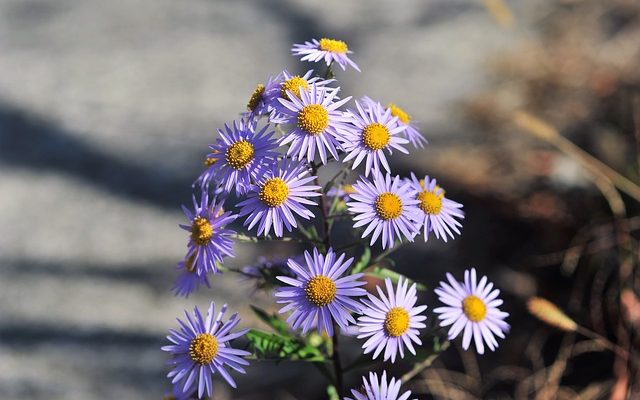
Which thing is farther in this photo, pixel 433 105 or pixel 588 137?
pixel 433 105

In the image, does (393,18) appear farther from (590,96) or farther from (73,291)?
(73,291)

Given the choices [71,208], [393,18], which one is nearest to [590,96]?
[393,18]

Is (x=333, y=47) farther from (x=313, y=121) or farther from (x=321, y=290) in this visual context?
(x=321, y=290)

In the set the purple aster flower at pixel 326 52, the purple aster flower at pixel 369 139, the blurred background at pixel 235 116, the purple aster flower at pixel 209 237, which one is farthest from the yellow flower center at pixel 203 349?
the blurred background at pixel 235 116

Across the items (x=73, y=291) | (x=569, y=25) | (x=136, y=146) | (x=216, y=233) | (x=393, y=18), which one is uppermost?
(x=393, y=18)

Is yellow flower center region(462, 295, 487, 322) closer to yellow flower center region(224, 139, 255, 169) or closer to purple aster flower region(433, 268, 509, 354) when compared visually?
purple aster flower region(433, 268, 509, 354)

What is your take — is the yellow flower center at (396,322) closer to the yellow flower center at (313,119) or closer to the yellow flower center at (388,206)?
the yellow flower center at (388,206)
